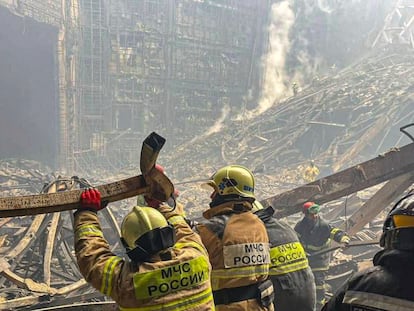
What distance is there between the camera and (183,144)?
24.3m

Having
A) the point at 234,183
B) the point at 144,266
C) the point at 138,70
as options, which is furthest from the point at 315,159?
the point at 144,266

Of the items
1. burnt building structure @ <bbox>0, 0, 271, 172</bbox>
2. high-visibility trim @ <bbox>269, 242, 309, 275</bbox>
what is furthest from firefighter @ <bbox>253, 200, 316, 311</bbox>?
burnt building structure @ <bbox>0, 0, 271, 172</bbox>

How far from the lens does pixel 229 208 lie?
2613mm

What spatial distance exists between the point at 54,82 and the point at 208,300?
1938cm

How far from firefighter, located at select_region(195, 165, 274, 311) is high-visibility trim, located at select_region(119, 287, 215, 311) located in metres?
0.49

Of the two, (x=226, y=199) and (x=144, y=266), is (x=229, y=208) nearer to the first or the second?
(x=226, y=199)

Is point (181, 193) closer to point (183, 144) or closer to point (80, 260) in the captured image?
point (183, 144)

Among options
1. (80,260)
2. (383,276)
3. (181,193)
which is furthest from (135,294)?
(181,193)

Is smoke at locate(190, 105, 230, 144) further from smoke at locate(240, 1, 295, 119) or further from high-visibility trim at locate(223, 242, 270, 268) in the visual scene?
high-visibility trim at locate(223, 242, 270, 268)

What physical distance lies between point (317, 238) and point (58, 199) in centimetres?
449

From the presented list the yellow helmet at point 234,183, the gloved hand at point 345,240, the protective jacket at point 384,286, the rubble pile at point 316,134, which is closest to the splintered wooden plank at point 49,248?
the yellow helmet at point 234,183

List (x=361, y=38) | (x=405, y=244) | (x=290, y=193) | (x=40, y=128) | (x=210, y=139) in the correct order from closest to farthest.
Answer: (x=405, y=244) < (x=290, y=193) < (x=40, y=128) < (x=210, y=139) < (x=361, y=38)

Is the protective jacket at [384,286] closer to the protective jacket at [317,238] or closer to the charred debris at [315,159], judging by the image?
the charred debris at [315,159]

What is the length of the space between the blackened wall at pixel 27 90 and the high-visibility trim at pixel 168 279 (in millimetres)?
17994
